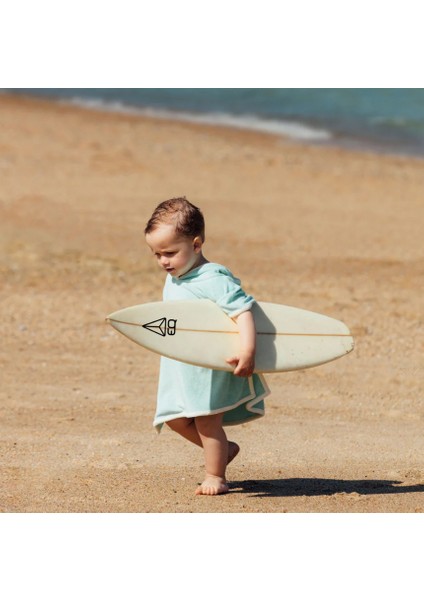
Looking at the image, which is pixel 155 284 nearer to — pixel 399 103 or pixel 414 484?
pixel 414 484

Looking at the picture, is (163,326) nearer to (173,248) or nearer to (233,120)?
(173,248)

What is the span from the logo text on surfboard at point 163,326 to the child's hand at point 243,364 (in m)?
0.33

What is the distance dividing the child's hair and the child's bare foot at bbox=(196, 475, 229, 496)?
1082 millimetres

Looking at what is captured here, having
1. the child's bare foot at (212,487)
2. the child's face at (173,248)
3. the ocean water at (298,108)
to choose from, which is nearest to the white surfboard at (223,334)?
the child's face at (173,248)

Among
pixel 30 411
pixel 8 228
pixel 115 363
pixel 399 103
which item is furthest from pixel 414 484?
pixel 399 103

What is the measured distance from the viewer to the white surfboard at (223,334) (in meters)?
4.57

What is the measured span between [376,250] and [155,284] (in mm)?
3088

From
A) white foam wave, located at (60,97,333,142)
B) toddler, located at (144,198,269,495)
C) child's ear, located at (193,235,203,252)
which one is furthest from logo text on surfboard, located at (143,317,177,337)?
white foam wave, located at (60,97,333,142)

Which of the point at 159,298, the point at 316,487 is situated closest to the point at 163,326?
the point at 316,487

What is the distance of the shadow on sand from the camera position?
4.81 meters

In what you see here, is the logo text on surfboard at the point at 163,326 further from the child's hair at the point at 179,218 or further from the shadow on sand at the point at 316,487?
the shadow on sand at the point at 316,487

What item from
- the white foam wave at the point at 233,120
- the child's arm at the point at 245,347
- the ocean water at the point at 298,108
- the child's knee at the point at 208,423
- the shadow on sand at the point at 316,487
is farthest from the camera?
the ocean water at the point at 298,108

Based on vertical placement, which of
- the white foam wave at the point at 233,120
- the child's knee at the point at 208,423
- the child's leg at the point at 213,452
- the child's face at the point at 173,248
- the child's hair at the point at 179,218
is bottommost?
the child's leg at the point at 213,452

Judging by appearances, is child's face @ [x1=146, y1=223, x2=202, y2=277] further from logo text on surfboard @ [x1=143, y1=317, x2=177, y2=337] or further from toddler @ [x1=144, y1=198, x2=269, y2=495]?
logo text on surfboard @ [x1=143, y1=317, x2=177, y2=337]
